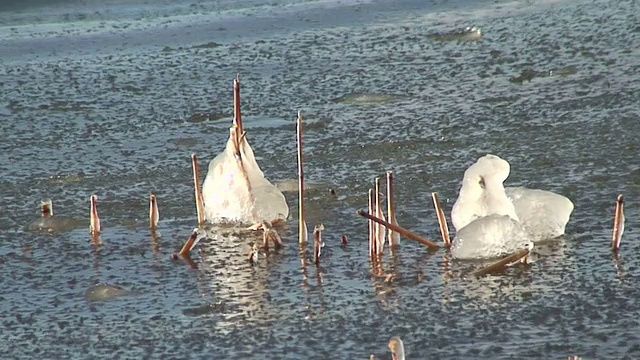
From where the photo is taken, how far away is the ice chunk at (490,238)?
4.95 meters

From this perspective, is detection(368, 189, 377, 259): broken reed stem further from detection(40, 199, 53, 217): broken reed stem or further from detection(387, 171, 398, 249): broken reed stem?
detection(40, 199, 53, 217): broken reed stem

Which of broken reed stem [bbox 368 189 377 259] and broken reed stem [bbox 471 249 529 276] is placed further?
broken reed stem [bbox 368 189 377 259]

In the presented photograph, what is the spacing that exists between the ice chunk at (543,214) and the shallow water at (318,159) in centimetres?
9

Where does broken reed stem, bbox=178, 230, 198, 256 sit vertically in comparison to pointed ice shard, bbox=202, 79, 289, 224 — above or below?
below

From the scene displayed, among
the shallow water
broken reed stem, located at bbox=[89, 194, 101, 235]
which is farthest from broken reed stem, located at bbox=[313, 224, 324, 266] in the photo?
broken reed stem, located at bbox=[89, 194, 101, 235]

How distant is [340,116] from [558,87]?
134cm

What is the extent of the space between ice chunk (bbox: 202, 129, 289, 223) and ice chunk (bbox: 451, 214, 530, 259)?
Answer: 0.91 meters

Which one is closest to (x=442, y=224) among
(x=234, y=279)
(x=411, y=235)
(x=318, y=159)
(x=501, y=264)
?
(x=411, y=235)

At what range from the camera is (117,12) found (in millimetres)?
11820

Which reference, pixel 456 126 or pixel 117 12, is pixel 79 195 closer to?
pixel 456 126

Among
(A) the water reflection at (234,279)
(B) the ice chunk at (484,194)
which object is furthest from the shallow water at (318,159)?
(B) the ice chunk at (484,194)

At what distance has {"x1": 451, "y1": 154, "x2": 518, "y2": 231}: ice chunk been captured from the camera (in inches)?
202

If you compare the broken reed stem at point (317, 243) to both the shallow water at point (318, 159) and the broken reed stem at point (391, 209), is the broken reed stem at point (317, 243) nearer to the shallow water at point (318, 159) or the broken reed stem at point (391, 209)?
the shallow water at point (318, 159)

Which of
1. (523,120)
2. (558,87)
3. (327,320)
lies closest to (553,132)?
(523,120)
